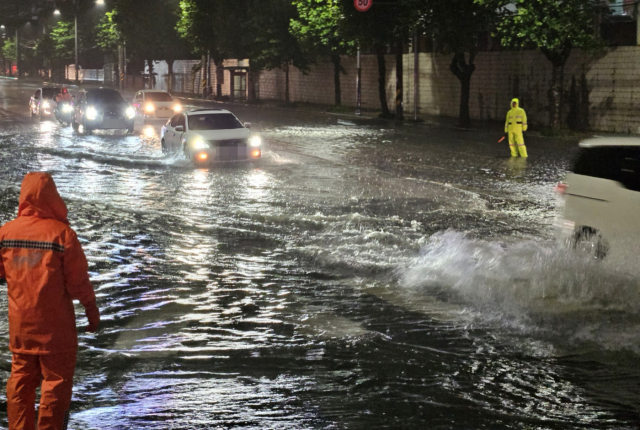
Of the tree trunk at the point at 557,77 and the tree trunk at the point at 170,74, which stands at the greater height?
the tree trunk at the point at 170,74

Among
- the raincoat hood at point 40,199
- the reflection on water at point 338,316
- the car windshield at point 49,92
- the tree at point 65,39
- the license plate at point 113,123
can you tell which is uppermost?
the tree at point 65,39

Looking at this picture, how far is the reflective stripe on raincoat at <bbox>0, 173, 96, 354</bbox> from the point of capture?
491 centimetres

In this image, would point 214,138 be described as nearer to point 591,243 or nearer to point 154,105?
point 591,243

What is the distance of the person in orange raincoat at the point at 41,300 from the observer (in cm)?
489

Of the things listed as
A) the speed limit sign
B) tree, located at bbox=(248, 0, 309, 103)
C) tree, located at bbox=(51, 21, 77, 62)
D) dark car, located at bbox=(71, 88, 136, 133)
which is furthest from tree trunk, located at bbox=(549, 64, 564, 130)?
tree, located at bbox=(51, 21, 77, 62)

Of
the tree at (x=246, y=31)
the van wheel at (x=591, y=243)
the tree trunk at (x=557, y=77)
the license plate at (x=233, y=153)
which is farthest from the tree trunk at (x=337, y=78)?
the van wheel at (x=591, y=243)

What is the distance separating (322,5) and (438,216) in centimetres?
3373

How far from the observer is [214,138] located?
21.6 m

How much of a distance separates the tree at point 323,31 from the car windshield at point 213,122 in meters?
20.0

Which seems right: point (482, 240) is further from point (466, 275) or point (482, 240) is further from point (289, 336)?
point (289, 336)

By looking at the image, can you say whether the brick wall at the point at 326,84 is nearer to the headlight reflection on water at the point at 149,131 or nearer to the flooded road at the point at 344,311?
the headlight reflection on water at the point at 149,131

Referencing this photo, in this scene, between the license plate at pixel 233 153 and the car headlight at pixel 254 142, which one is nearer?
the license plate at pixel 233 153

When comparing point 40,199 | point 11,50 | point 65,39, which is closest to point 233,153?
point 40,199

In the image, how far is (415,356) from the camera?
7.17 metres
